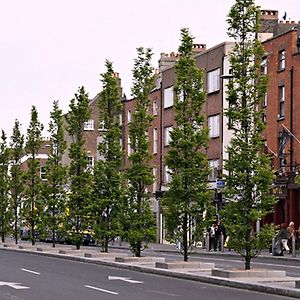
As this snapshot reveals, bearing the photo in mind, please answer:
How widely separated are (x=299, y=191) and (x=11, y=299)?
114 ft

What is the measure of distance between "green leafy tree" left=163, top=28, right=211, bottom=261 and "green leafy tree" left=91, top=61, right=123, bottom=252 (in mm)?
9082

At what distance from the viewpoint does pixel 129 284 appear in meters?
25.1

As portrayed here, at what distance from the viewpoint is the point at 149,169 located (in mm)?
36438

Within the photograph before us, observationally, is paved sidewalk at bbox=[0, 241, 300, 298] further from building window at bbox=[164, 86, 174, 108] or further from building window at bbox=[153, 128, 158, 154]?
building window at bbox=[153, 128, 158, 154]

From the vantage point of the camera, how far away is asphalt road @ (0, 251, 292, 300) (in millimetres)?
20922

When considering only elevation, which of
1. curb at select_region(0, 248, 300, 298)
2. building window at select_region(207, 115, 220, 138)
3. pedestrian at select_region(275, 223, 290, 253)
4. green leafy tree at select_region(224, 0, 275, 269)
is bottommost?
curb at select_region(0, 248, 300, 298)

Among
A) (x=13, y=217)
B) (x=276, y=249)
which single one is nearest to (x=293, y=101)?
(x=276, y=249)

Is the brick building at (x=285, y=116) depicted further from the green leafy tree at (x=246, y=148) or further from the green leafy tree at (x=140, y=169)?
the green leafy tree at (x=246, y=148)

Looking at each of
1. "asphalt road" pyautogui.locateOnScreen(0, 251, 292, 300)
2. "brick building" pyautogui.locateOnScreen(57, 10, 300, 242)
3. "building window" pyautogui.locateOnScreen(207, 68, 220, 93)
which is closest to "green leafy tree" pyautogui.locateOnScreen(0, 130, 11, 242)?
"brick building" pyautogui.locateOnScreen(57, 10, 300, 242)

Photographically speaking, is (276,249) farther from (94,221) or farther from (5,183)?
(5,183)

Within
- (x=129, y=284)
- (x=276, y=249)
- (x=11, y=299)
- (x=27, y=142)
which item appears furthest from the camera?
(x=27, y=142)

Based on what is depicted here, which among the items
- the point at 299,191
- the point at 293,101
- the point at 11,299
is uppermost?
the point at 293,101

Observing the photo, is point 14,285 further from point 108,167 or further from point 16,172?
point 16,172

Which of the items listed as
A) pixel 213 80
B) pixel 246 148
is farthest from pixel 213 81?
pixel 246 148
